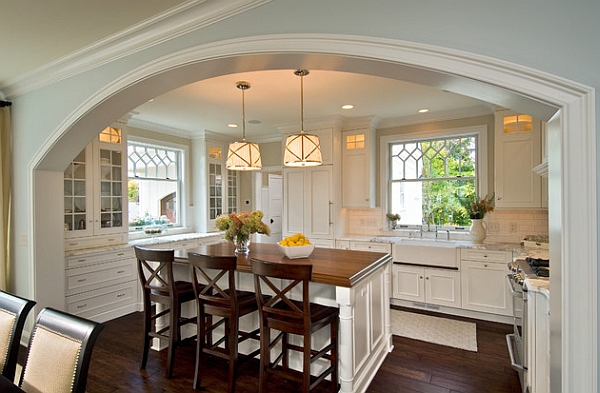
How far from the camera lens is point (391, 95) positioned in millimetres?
3877

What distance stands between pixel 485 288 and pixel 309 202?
8.80 ft

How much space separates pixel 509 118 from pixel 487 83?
3231 millimetres

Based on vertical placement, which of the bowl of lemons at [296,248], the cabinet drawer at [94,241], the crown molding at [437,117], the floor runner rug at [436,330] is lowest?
the floor runner rug at [436,330]

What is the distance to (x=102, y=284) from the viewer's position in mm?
3996

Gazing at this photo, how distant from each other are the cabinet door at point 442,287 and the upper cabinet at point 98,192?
4266 millimetres

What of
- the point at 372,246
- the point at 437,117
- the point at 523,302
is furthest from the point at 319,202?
the point at 523,302

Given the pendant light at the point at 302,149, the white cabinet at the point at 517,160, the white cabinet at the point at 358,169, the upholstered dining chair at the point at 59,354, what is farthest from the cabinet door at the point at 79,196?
the white cabinet at the point at 517,160

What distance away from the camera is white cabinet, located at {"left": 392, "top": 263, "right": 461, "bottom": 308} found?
4.07 metres

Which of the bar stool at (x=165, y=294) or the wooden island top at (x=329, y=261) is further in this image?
the bar stool at (x=165, y=294)

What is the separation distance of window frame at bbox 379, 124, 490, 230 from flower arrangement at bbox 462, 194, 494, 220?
0.57 feet

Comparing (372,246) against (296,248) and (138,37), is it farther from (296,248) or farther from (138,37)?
(138,37)

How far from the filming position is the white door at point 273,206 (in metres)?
6.90

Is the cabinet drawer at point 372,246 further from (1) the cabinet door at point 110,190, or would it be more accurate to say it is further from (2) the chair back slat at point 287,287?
(1) the cabinet door at point 110,190

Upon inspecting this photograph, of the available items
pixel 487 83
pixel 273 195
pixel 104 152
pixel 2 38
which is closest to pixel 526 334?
pixel 487 83
